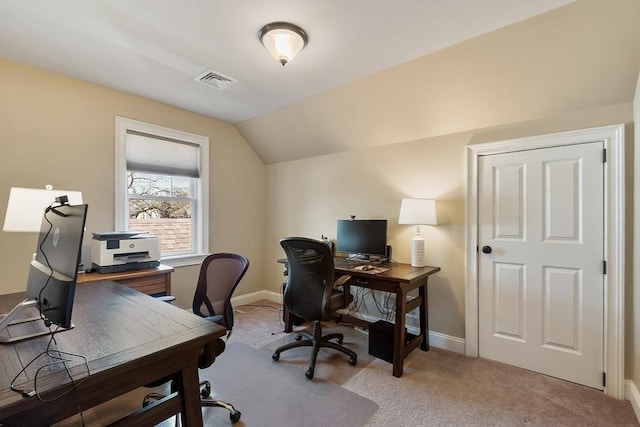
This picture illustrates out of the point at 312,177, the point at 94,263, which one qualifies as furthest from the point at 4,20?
the point at 312,177

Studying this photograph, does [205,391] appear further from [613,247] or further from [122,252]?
[613,247]

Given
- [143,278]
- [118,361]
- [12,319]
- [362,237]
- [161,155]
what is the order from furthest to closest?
1. [161,155]
2. [362,237]
3. [143,278]
4. [12,319]
5. [118,361]

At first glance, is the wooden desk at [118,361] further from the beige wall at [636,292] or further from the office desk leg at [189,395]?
the beige wall at [636,292]

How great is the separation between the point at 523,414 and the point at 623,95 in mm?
2299

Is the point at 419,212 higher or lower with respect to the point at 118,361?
higher

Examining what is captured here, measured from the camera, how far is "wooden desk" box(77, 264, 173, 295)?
239cm

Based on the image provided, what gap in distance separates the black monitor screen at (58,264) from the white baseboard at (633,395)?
312 cm

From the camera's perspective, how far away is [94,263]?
2543 millimetres

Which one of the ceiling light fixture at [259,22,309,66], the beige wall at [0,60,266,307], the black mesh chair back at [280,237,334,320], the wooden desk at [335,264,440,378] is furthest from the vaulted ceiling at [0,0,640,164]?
the black mesh chair back at [280,237,334,320]

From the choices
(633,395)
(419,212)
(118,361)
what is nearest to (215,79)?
(419,212)

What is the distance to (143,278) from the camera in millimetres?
2559

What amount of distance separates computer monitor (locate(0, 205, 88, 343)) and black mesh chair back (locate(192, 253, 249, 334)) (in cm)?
106

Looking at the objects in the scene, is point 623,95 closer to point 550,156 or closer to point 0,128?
point 550,156

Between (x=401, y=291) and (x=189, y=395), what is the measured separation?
1696mm
